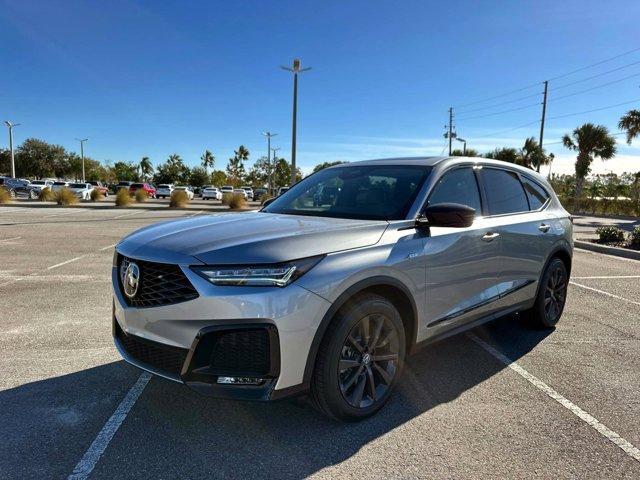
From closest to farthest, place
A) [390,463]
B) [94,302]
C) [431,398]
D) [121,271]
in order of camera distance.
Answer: [390,463] < [121,271] < [431,398] < [94,302]

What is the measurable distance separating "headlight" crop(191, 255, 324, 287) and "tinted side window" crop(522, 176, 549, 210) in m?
3.34

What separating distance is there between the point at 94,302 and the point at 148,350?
11.7 ft

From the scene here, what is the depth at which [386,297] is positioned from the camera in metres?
3.22

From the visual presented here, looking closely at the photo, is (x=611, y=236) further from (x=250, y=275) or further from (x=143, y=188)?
(x=143, y=188)

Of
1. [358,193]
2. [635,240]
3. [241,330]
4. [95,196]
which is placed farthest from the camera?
[95,196]

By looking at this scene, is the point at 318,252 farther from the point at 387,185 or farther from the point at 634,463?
the point at 634,463

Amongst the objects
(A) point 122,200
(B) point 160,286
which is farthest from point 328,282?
(A) point 122,200

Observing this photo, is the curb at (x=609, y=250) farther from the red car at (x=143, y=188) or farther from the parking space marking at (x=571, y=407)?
the red car at (x=143, y=188)

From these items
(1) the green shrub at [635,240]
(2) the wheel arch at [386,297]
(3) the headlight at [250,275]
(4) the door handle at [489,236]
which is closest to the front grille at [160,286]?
(3) the headlight at [250,275]

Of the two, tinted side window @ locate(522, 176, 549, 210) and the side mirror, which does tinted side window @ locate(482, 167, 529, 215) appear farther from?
the side mirror

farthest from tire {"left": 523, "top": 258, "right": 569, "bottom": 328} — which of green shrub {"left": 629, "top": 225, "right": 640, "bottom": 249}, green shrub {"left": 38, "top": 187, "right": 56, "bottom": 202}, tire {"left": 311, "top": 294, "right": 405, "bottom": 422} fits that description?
green shrub {"left": 38, "top": 187, "right": 56, "bottom": 202}

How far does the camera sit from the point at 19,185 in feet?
133

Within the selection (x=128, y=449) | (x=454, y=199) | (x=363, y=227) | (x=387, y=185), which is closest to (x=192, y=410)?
(x=128, y=449)

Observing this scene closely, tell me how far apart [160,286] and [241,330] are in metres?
0.59
